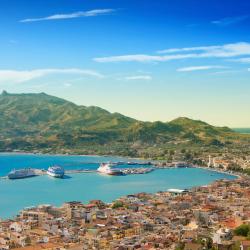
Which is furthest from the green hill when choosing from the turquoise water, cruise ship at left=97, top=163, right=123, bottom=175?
the turquoise water

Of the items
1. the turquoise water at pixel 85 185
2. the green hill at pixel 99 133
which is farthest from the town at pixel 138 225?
the green hill at pixel 99 133

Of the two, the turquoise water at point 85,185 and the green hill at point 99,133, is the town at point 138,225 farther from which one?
the green hill at point 99,133

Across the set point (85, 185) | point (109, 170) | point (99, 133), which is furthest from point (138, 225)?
point (99, 133)

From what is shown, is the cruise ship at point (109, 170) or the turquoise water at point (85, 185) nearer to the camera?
the turquoise water at point (85, 185)

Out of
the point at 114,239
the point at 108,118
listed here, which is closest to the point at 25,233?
the point at 114,239

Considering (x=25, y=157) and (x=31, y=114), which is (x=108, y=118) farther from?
(x=25, y=157)
